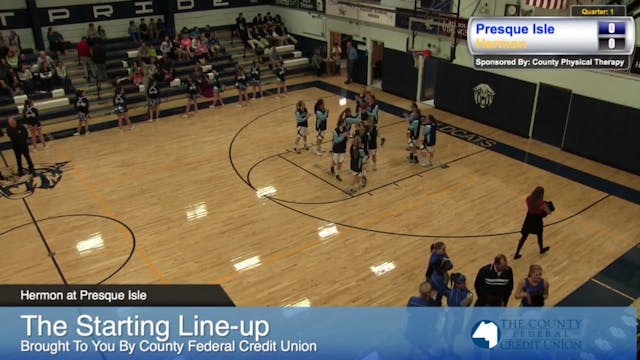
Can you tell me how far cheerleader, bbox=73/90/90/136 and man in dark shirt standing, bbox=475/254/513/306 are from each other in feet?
45.4

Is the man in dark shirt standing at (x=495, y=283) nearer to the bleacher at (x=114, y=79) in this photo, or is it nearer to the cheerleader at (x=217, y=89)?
the cheerleader at (x=217, y=89)

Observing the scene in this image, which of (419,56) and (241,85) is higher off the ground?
(419,56)

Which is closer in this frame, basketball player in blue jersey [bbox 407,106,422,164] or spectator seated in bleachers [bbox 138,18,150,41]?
→ basketball player in blue jersey [bbox 407,106,422,164]

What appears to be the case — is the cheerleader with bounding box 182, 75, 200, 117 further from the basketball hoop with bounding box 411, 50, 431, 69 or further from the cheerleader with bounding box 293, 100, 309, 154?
the basketball hoop with bounding box 411, 50, 431, 69

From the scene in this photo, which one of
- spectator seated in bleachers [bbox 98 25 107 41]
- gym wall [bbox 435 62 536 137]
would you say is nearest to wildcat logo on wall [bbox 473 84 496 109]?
gym wall [bbox 435 62 536 137]

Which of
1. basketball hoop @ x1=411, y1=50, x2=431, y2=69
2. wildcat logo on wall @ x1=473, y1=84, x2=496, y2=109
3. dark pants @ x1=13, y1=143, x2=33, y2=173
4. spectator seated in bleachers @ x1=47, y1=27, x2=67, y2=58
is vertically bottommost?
dark pants @ x1=13, y1=143, x2=33, y2=173

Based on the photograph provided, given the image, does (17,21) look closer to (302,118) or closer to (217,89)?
(217,89)

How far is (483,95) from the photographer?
1756 cm

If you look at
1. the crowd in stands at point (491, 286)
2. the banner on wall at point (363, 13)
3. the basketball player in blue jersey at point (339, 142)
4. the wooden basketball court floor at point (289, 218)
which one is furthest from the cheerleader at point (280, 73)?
the crowd in stands at point (491, 286)

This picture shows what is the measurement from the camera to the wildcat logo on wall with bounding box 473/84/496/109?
683 inches

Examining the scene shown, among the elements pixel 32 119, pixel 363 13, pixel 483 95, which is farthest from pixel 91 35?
pixel 483 95

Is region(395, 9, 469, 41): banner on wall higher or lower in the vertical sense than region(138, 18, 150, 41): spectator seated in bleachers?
higher

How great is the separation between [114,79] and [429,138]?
1330 centimetres

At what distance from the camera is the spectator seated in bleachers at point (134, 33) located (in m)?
22.2
